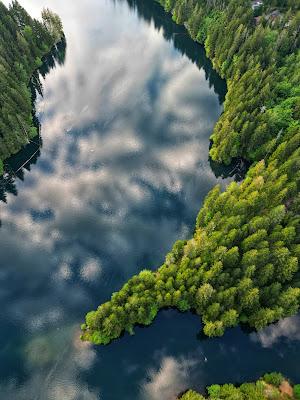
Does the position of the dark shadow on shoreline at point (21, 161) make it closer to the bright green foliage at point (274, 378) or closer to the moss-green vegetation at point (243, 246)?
the moss-green vegetation at point (243, 246)

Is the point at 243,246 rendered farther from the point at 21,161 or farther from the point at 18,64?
the point at 18,64

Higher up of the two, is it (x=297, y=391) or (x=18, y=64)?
(x=18, y=64)

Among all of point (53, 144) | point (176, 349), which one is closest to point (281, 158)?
point (176, 349)

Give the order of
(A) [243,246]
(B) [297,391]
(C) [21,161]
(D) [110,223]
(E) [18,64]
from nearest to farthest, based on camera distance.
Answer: (B) [297,391]
(A) [243,246]
(D) [110,223]
(C) [21,161]
(E) [18,64]

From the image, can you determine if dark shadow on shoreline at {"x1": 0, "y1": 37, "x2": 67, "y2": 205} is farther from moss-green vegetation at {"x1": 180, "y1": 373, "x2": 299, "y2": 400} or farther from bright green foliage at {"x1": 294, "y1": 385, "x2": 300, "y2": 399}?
bright green foliage at {"x1": 294, "y1": 385, "x2": 300, "y2": 399}

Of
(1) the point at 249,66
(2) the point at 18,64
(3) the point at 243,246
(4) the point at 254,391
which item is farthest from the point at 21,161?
(4) the point at 254,391

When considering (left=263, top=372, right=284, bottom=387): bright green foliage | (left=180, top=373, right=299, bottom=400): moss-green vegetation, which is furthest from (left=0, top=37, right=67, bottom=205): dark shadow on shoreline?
(left=263, top=372, right=284, bottom=387): bright green foliage

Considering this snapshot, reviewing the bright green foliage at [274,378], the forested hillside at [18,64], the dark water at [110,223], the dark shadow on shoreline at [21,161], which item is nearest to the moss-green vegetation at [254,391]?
the bright green foliage at [274,378]
